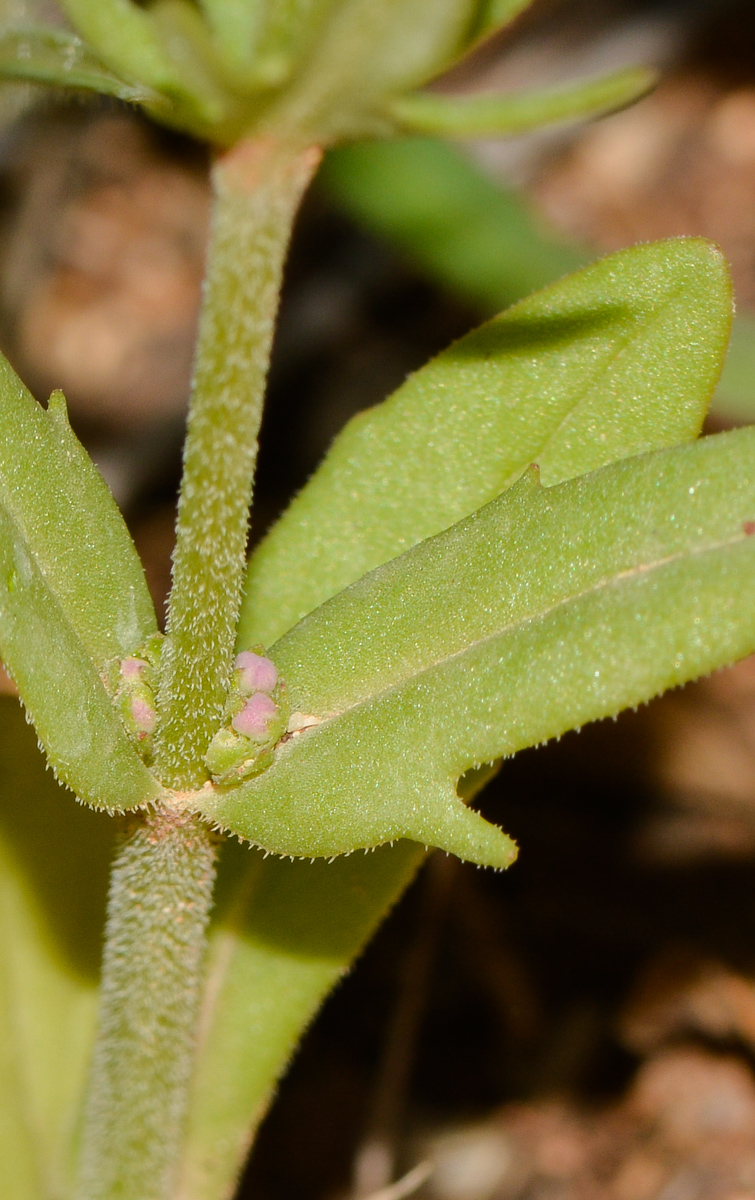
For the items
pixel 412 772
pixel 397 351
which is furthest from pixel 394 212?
pixel 412 772

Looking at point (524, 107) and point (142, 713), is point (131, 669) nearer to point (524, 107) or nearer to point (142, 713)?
point (142, 713)

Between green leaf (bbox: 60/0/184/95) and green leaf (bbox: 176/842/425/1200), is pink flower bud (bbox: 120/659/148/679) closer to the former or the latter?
green leaf (bbox: 176/842/425/1200)

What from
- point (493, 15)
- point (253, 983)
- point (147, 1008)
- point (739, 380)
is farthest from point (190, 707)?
point (739, 380)

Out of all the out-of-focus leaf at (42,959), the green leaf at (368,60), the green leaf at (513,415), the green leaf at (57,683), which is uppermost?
the green leaf at (368,60)

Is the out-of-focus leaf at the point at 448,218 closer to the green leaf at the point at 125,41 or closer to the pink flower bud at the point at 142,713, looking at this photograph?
the green leaf at the point at 125,41

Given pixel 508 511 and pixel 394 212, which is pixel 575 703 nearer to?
pixel 508 511

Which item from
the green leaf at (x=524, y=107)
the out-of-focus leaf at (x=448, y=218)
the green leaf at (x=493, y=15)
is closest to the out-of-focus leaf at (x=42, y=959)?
the green leaf at (x=524, y=107)
